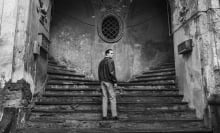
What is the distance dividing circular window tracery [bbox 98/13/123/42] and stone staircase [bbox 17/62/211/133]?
119 inches

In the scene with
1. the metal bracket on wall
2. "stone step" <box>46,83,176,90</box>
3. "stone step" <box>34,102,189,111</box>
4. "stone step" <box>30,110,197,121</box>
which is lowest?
"stone step" <box>30,110,197,121</box>

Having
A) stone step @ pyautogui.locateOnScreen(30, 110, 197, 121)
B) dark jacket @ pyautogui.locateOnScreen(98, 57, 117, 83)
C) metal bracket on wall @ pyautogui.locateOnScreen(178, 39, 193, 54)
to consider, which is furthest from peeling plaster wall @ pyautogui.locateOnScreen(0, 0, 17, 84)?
metal bracket on wall @ pyautogui.locateOnScreen(178, 39, 193, 54)

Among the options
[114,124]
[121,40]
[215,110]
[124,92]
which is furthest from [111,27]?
[215,110]

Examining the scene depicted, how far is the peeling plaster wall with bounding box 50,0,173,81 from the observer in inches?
345

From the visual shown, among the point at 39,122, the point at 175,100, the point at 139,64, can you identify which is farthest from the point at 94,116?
the point at 139,64

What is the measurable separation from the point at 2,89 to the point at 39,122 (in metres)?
1.10

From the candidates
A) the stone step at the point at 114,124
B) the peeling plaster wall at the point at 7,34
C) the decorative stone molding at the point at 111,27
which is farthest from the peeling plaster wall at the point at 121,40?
the stone step at the point at 114,124

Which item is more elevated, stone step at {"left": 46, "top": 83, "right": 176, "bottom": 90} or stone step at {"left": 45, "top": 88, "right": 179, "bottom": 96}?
stone step at {"left": 46, "top": 83, "right": 176, "bottom": 90}

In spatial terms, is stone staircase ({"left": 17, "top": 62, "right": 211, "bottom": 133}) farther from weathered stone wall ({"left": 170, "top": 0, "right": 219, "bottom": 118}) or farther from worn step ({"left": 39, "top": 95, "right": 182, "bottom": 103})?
weathered stone wall ({"left": 170, "top": 0, "right": 219, "bottom": 118})

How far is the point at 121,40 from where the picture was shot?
360 inches

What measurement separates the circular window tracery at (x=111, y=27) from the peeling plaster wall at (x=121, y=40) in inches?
8.8

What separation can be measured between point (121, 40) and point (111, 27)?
758 mm

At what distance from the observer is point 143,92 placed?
627 cm

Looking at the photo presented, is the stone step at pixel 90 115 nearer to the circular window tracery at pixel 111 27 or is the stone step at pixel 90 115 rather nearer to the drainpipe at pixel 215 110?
the drainpipe at pixel 215 110
